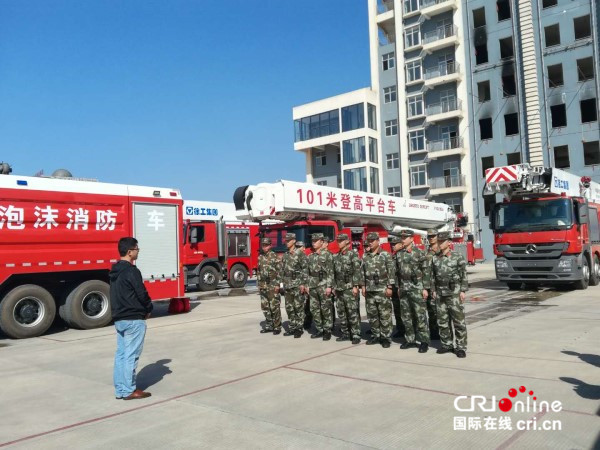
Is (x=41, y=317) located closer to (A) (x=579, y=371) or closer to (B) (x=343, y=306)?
(B) (x=343, y=306)

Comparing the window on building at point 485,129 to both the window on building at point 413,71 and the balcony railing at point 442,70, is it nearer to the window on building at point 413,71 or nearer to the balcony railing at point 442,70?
the balcony railing at point 442,70

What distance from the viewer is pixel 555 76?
121 feet

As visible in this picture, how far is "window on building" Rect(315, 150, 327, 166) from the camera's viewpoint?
50.3 m

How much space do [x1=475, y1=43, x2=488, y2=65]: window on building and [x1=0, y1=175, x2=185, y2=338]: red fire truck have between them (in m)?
35.4

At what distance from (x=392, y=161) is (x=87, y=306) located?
37952 millimetres

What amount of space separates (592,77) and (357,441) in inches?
1530

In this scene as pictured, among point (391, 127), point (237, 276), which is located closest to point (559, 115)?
point (391, 127)

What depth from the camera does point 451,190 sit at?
40719 mm

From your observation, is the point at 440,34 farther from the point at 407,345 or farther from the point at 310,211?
the point at 407,345

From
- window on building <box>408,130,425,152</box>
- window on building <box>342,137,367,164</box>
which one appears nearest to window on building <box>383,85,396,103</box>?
window on building <box>408,130,425,152</box>

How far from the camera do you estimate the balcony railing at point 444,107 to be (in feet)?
134

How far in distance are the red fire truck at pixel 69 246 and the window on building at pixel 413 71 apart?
36.1 m

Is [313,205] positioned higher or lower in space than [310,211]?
higher

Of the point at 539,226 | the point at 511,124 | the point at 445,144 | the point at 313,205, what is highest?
the point at 511,124
